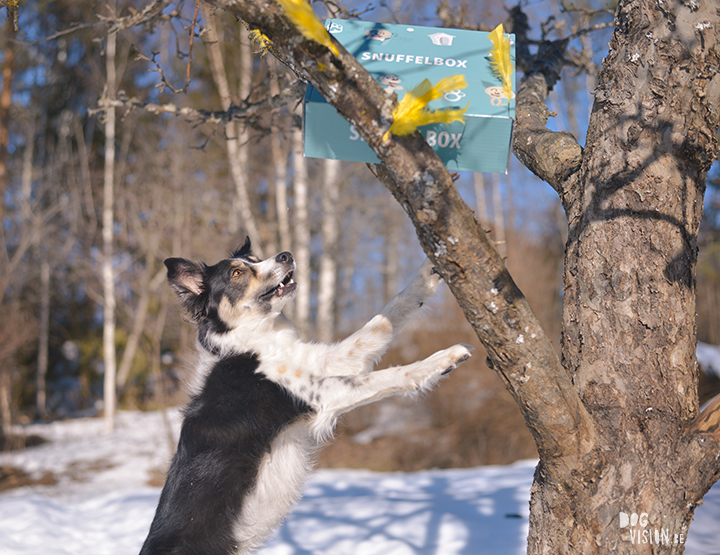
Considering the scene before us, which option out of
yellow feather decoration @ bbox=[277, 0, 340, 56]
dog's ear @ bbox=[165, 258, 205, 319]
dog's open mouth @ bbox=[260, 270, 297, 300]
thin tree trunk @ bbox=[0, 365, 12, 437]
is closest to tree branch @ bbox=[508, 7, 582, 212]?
yellow feather decoration @ bbox=[277, 0, 340, 56]

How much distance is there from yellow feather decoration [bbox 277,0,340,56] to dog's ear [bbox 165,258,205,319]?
1941 millimetres

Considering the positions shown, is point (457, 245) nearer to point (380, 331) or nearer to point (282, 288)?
point (380, 331)

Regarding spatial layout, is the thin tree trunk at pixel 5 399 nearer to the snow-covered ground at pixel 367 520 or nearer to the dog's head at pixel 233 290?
the snow-covered ground at pixel 367 520

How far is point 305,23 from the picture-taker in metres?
1.43

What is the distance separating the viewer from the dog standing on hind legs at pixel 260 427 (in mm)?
2568

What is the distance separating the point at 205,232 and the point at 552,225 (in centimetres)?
1179

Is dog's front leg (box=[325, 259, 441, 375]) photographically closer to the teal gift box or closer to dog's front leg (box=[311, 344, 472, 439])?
dog's front leg (box=[311, 344, 472, 439])

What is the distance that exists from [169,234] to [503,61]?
30.3 feet

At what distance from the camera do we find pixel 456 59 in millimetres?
1934

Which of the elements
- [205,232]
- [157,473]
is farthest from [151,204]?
[157,473]

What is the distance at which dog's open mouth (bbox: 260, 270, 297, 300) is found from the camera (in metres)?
3.09

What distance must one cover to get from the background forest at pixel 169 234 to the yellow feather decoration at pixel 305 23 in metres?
7.36

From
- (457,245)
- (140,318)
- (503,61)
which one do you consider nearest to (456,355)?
(457,245)

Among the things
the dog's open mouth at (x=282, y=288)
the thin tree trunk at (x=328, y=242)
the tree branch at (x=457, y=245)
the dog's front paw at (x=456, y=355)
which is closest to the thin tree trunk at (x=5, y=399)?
the thin tree trunk at (x=328, y=242)
